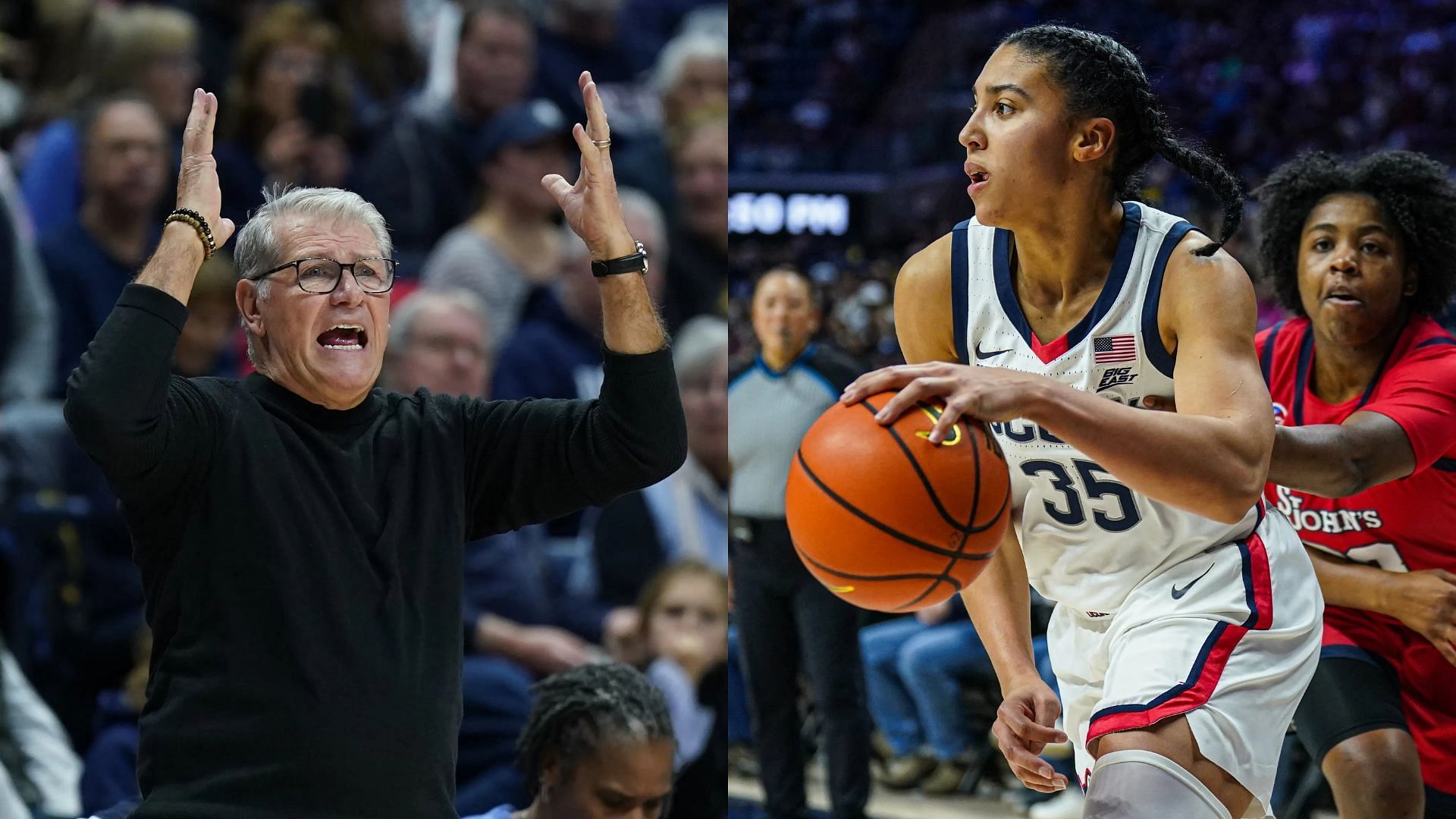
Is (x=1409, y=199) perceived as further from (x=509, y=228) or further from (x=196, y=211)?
(x=509, y=228)

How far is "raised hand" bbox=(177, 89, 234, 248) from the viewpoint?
2.18m

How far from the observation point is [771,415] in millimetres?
4402

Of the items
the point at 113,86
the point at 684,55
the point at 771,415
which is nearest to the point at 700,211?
the point at 684,55

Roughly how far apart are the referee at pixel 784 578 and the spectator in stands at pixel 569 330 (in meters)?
1.01

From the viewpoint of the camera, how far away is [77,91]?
5.96 m

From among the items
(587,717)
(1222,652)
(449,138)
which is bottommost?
(587,717)

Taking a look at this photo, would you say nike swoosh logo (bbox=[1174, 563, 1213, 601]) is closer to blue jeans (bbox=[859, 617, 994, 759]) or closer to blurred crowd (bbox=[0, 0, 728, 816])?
blurred crowd (bbox=[0, 0, 728, 816])

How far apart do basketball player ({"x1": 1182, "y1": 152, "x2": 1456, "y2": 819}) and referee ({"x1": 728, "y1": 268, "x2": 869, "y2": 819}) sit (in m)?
1.48

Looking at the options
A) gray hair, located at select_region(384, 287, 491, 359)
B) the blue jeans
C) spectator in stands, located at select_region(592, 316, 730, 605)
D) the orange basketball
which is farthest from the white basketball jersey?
gray hair, located at select_region(384, 287, 491, 359)

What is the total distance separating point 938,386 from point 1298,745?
11.1 feet

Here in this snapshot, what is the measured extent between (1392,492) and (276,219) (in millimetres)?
2292

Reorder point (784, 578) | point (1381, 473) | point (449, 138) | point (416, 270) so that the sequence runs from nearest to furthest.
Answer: point (1381, 473) → point (784, 578) → point (416, 270) → point (449, 138)

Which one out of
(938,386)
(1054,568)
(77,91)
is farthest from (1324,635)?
(77,91)

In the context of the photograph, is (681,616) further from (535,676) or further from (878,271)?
(878,271)
